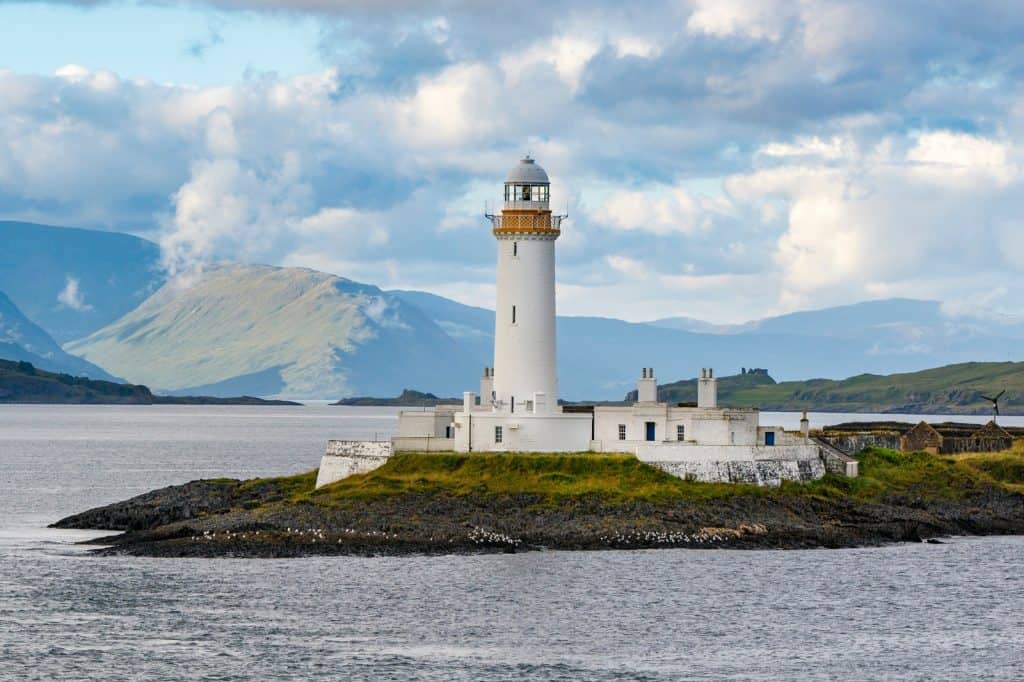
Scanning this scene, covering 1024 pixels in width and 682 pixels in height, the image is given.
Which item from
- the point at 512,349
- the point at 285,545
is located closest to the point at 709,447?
the point at 512,349

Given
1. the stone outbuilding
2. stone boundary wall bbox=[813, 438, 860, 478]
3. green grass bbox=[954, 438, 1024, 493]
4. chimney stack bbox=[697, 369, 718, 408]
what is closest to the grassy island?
stone boundary wall bbox=[813, 438, 860, 478]

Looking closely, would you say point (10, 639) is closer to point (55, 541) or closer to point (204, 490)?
point (55, 541)

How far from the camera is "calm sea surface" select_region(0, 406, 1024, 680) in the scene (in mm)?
50438

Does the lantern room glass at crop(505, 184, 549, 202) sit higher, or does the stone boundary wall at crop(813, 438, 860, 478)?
the lantern room glass at crop(505, 184, 549, 202)

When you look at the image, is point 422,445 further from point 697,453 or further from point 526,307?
point 697,453

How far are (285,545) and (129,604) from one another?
12181 millimetres

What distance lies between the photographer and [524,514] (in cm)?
7312

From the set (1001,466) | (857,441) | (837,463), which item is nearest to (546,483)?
(837,463)

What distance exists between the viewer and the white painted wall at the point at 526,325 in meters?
81.4

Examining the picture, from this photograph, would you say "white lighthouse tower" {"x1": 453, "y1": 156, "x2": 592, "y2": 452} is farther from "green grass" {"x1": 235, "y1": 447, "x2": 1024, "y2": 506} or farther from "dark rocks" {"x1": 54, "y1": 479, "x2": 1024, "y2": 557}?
"dark rocks" {"x1": 54, "y1": 479, "x2": 1024, "y2": 557}

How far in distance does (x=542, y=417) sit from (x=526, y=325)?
469 centimetres

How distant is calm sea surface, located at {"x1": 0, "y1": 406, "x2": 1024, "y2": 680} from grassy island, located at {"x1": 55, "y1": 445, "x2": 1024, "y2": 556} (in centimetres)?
147

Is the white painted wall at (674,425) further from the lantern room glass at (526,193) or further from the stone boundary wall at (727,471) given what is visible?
the lantern room glass at (526,193)

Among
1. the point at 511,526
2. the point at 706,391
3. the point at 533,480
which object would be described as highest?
the point at 706,391
